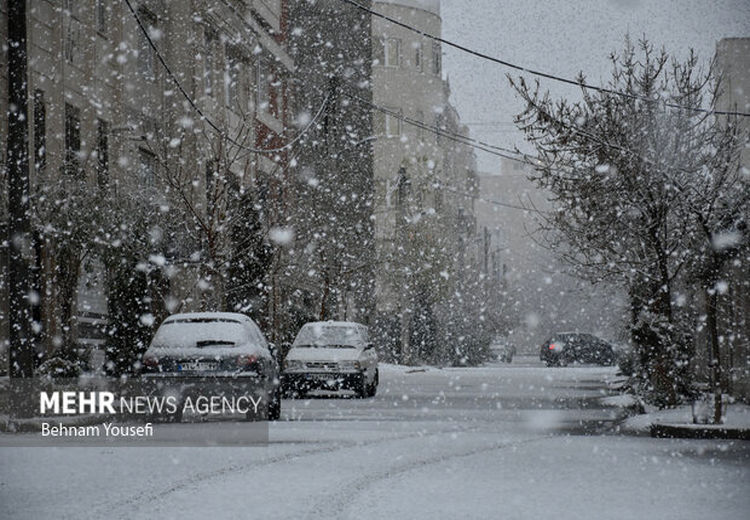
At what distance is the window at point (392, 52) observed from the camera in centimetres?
6097

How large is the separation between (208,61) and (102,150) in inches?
293

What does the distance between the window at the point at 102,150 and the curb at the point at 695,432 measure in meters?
15.9

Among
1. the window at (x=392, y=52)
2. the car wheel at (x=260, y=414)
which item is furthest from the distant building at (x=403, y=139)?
the car wheel at (x=260, y=414)

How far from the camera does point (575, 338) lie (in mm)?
56938

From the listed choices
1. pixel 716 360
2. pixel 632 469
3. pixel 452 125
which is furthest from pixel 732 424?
pixel 452 125

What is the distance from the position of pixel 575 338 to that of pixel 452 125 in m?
29.2

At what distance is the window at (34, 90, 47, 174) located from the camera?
24.0 metres

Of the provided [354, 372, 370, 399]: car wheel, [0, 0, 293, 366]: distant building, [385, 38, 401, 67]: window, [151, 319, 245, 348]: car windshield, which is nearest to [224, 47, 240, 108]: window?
[0, 0, 293, 366]: distant building

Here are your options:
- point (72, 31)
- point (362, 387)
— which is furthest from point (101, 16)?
point (362, 387)

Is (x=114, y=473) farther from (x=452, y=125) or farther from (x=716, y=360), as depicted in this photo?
(x=452, y=125)

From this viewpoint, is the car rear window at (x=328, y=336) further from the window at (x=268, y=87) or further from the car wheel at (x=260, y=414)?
the window at (x=268, y=87)

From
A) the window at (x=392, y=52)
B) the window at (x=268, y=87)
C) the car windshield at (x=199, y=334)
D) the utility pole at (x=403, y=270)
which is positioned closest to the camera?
the car windshield at (x=199, y=334)

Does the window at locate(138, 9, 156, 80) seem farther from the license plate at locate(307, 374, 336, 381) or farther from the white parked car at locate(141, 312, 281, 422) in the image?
the white parked car at locate(141, 312, 281, 422)

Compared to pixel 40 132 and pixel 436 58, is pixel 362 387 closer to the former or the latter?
pixel 40 132
